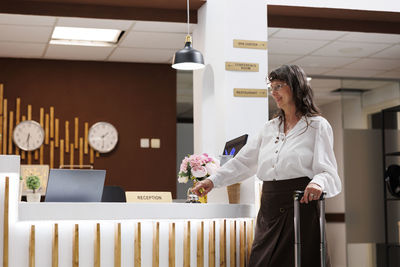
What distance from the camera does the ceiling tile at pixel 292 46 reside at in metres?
7.99

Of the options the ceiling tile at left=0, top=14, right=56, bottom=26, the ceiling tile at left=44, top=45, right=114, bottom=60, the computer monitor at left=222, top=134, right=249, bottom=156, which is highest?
the ceiling tile at left=0, top=14, right=56, bottom=26

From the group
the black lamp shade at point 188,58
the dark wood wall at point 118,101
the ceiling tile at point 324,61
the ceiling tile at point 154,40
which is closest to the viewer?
the black lamp shade at point 188,58

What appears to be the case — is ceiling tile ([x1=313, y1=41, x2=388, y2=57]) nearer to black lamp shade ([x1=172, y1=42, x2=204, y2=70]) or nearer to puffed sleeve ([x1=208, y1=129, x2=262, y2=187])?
black lamp shade ([x1=172, y1=42, x2=204, y2=70])

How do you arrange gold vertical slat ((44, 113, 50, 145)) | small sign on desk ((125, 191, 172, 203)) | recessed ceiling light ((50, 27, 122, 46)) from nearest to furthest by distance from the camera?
small sign on desk ((125, 191, 172, 203))
recessed ceiling light ((50, 27, 122, 46))
gold vertical slat ((44, 113, 50, 145))

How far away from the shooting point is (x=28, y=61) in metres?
8.80

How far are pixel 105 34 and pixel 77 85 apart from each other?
4.41ft

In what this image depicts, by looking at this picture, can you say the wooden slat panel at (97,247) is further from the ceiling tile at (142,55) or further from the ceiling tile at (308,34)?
the ceiling tile at (142,55)

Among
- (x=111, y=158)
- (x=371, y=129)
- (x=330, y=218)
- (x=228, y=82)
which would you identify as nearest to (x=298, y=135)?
(x=228, y=82)

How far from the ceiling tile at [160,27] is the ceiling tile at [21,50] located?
5.07 feet

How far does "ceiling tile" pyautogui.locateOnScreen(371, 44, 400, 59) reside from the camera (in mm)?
8469

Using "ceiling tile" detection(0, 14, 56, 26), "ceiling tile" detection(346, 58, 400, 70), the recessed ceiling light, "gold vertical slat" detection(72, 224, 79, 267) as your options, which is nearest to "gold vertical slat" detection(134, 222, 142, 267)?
"gold vertical slat" detection(72, 224, 79, 267)

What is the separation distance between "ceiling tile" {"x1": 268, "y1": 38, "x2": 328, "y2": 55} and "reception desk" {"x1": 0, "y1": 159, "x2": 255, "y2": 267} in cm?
417

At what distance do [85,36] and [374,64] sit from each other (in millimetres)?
4311

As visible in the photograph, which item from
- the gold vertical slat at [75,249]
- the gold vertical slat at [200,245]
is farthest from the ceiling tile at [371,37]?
the gold vertical slat at [75,249]
